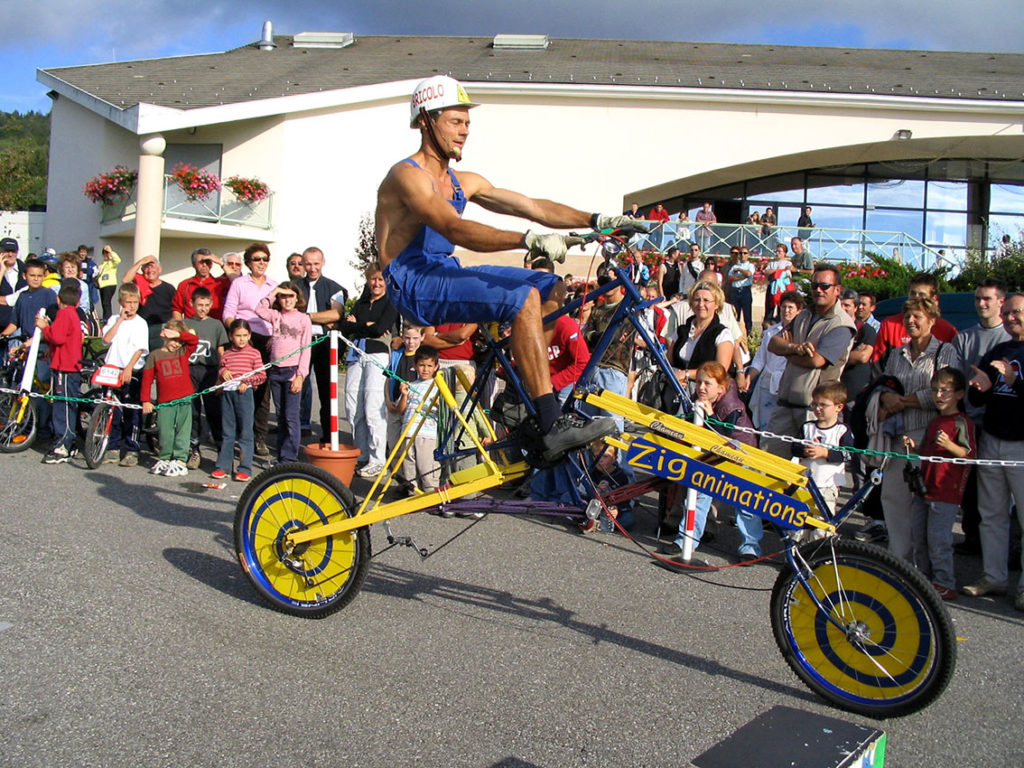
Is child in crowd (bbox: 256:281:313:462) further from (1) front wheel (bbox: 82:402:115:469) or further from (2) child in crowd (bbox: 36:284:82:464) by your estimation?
(2) child in crowd (bbox: 36:284:82:464)

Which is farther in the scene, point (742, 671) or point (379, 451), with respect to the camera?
point (379, 451)

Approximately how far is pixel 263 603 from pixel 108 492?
11.3 ft

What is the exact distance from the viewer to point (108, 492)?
26.6 ft

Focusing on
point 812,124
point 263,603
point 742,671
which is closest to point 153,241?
point 812,124

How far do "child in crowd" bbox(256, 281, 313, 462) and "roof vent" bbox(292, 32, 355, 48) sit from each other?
2616 centimetres

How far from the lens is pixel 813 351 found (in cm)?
739

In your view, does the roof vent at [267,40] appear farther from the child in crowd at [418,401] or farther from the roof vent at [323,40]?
the child in crowd at [418,401]

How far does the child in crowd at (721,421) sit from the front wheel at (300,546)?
260cm

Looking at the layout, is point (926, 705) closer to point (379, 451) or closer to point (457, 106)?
point (457, 106)

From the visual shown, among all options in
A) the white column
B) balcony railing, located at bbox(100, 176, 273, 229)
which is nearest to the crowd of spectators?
the white column

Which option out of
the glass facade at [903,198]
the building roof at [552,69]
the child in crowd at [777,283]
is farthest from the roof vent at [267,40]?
the child in crowd at [777,283]

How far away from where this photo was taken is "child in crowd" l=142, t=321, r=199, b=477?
923 cm

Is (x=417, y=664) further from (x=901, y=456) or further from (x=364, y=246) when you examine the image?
(x=364, y=246)

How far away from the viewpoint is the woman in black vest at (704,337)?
762 cm
